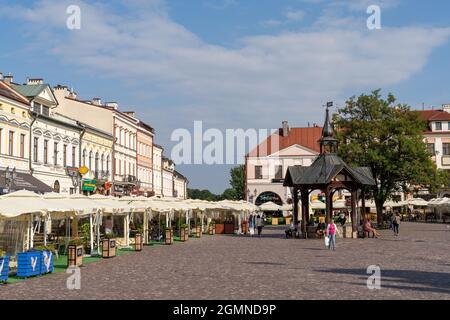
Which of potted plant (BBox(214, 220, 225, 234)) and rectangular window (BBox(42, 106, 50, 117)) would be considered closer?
rectangular window (BBox(42, 106, 50, 117))

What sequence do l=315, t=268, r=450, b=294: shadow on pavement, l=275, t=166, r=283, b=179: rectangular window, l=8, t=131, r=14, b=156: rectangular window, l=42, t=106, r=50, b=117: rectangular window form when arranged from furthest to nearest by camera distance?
1. l=275, t=166, r=283, b=179: rectangular window
2. l=42, t=106, r=50, b=117: rectangular window
3. l=8, t=131, r=14, b=156: rectangular window
4. l=315, t=268, r=450, b=294: shadow on pavement

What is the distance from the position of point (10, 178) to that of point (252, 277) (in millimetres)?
22332

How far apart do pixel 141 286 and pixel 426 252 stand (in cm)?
1532

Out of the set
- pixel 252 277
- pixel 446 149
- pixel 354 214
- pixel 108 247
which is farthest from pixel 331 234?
pixel 446 149

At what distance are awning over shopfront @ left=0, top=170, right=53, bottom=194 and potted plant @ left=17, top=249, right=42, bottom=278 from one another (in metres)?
18.0

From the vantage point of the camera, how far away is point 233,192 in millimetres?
125938

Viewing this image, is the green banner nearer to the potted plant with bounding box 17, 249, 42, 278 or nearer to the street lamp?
the street lamp

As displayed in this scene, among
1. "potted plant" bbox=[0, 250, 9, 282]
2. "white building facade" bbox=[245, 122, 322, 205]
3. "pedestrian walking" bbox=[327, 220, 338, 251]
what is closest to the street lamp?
"pedestrian walking" bbox=[327, 220, 338, 251]

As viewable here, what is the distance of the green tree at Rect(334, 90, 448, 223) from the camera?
49.1 m

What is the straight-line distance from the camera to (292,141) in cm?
8350
